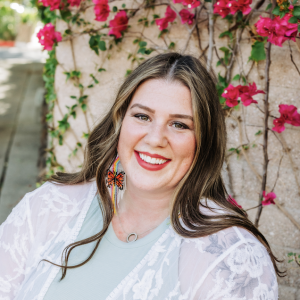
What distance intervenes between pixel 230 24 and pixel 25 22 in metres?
14.1

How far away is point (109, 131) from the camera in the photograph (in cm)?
181

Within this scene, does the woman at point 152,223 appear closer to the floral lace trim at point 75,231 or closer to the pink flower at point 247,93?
the floral lace trim at point 75,231

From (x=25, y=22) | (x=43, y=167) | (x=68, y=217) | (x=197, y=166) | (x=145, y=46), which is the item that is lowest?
(x=43, y=167)

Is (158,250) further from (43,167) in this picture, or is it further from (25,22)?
(25,22)

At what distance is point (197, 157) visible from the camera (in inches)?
58.9

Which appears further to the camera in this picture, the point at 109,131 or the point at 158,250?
the point at 109,131

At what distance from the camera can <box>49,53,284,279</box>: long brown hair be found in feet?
4.67

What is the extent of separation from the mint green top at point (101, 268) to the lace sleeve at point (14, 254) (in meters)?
0.22

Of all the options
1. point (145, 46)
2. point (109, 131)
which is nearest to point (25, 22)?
point (145, 46)

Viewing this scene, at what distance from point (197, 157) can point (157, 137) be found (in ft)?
0.65

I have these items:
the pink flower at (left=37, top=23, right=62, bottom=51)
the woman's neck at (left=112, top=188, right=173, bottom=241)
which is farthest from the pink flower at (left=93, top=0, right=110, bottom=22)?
the woman's neck at (left=112, top=188, right=173, bottom=241)

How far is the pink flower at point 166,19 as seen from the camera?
2460mm

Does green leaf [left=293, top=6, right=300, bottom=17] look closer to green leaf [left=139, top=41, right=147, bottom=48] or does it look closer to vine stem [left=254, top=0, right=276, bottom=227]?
vine stem [left=254, top=0, right=276, bottom=227]

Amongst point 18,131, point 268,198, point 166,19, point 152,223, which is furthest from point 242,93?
point 18,131
